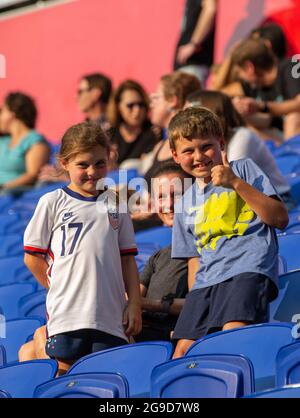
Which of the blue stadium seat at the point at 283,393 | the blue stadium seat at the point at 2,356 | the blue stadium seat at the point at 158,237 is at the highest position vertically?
the blue stadium seat at the point at 158,237

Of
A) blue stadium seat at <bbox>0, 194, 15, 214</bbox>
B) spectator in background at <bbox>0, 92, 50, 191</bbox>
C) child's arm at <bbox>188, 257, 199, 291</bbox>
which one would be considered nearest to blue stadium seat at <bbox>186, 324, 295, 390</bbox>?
child's arm at <bbox>188, 257, 199, 291</bbox>

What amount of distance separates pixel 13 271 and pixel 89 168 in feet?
4.64

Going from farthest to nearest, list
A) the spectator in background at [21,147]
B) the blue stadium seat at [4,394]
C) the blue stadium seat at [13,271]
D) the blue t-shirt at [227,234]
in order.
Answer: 1. the spectator in background at [21,147]
2. the blue stadium seat at [13,271]
3. the blue t-shirt at [227,234]
4. the blue stadium seat at [4,394]

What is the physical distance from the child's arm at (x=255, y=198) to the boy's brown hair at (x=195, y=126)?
0.22m

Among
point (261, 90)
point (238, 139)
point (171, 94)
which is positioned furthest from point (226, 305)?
point (261, 90)

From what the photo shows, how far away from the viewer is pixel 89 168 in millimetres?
3420

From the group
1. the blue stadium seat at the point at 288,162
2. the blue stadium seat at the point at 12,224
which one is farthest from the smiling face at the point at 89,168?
the blue stadium seat at the point at 12,224

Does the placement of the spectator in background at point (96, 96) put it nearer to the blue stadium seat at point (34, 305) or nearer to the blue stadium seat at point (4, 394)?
the blue stadium seat at point (34, 305)

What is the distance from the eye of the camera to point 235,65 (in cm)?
599

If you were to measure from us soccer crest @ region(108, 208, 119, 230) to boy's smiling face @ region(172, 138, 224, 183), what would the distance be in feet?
0.95

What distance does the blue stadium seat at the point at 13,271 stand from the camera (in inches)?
184

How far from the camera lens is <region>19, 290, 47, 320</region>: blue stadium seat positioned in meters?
3.98

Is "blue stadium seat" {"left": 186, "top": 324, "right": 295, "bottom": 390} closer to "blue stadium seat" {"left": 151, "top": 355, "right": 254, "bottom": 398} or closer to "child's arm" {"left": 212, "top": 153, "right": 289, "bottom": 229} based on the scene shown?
"blue stadium seat" {"left": 151, "top": 355, "right": 254, "bottom": 398}
